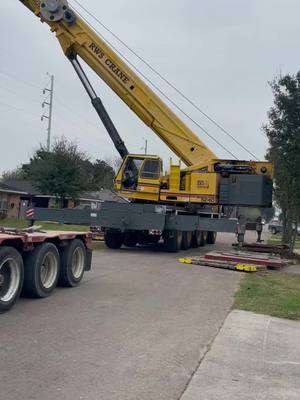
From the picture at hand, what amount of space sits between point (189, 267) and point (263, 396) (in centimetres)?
1065

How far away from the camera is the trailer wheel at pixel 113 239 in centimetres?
2097

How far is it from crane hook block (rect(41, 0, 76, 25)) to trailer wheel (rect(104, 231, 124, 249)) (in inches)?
325

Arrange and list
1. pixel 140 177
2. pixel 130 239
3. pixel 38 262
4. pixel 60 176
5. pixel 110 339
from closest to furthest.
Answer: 1. pixel 110 339
2. pixel 38 262
3. pixel 140 177
4. pixel 130 239
5. pixel 60 176

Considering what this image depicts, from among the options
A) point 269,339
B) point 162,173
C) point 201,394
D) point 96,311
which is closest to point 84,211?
point 162,173

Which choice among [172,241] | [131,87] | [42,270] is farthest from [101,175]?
[42,270]

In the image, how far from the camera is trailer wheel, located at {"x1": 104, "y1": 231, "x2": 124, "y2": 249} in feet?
68.8

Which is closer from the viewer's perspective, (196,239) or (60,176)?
(196,239)

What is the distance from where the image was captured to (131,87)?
20656 millimetres

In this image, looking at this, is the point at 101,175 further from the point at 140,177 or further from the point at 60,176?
the point at 140,177

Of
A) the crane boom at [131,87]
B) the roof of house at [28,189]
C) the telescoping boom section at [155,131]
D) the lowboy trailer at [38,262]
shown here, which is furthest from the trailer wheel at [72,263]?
the roof of house at [28,189]

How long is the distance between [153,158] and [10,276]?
12.7 m

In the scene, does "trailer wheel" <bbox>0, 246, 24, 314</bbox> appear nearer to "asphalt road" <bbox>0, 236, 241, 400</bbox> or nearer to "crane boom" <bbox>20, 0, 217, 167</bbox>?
"asphalt road" <bbox>0, 236, 241, 400</bbox>

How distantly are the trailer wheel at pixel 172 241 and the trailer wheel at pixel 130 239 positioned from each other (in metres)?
1.94

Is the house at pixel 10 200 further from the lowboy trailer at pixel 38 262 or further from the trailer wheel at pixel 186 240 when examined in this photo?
the lowboy trailer at pixel 38 262
